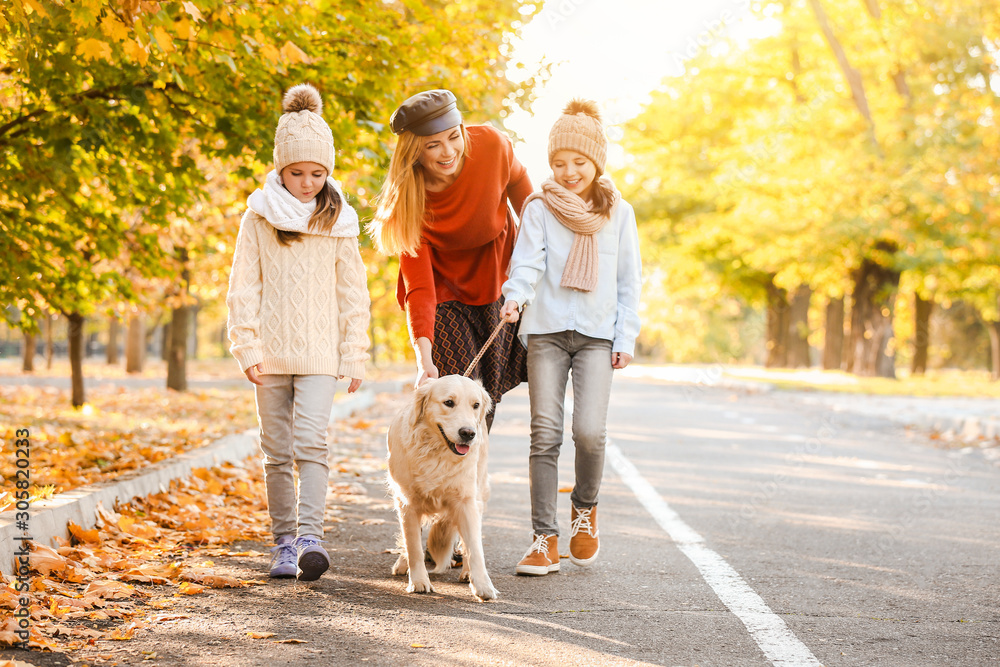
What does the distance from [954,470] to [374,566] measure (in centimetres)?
651

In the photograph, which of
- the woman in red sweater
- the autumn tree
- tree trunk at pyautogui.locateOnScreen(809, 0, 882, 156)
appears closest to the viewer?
the woman in red sweater

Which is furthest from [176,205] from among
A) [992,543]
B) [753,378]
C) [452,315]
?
[753,378]

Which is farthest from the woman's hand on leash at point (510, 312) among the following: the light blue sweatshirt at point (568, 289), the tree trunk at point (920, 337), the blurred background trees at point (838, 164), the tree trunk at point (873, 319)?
the tree trunk at point (920, 337)

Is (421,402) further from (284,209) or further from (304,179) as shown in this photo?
(304,179)

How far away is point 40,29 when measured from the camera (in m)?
6.29

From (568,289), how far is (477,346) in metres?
0.57

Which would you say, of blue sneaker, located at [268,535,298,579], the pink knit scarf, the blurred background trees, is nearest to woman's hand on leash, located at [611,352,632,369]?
the pink knit scarf

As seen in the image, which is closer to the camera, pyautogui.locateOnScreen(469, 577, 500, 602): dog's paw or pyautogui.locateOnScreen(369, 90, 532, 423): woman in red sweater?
pyautogui.locateOnScreen(469, 577, 500, 602): dog's paw

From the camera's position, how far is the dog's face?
436 centimetres

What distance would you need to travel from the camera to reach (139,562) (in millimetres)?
4824

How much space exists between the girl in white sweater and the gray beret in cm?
40

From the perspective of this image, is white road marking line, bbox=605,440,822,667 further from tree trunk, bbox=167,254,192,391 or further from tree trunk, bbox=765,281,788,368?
tree trunk, bbox=765,281,788,368

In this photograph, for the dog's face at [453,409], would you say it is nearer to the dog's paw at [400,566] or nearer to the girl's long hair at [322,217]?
the dog's paw at [400,566]

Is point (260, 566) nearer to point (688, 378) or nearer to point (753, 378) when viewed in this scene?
point (753, 378)
